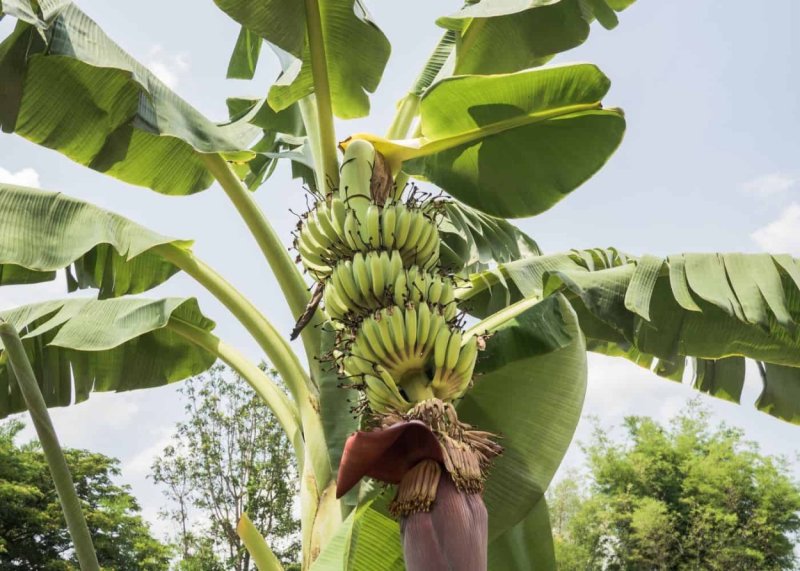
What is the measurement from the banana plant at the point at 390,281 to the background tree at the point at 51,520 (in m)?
10.3

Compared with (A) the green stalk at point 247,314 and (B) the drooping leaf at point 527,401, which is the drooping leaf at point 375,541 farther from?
(A) the green stalk at point 247,314

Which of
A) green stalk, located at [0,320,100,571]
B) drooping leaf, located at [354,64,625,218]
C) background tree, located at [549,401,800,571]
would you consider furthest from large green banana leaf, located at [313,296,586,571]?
background tree, located at [549,401,800,571]

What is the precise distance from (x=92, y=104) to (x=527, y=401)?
171 centimetres

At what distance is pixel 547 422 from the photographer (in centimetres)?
182

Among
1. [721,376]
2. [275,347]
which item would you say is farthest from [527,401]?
[721,376]

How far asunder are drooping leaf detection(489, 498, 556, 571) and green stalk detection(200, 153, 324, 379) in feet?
2.41

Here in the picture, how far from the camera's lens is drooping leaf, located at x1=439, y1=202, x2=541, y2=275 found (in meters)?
3.45

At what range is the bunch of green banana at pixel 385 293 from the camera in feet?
5.13

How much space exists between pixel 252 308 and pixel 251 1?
40.1 inches

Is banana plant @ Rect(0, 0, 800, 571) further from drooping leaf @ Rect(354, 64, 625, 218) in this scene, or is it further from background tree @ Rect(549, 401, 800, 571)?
background tree @ Rect(549, 401, 800, 571)

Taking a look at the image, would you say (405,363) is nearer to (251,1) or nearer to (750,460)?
(251,1)

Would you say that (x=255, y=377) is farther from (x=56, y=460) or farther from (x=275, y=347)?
(x=56, y=460)

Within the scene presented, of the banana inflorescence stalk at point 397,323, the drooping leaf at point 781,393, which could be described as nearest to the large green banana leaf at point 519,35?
the banana inflorescence stalk at point 397,323

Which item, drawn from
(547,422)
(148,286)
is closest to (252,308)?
(148,286)
